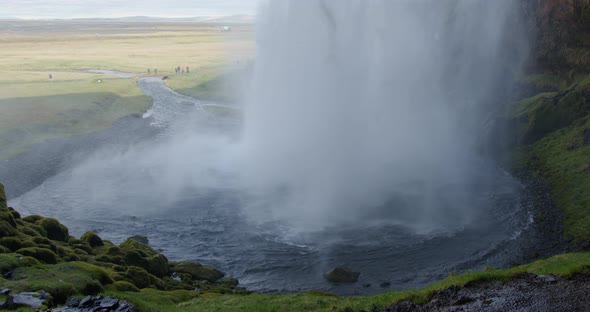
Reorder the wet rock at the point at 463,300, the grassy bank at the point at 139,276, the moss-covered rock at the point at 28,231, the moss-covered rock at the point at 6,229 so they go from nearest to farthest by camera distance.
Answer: the wet rock at the point at 463,300 → the grassy bank at the point at 139,276 → the moss-covered rock at the point at 6,229 → the moss-covered rock at the point at 28,231

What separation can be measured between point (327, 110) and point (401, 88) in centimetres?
1674

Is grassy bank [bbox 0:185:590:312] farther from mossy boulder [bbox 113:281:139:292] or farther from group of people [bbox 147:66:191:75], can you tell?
group of people [bbox 147:66:191:75]

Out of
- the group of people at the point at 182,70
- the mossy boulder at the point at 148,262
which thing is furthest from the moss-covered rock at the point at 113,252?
the group of people at the point at 182,70

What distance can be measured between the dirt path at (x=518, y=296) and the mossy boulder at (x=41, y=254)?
1815cm

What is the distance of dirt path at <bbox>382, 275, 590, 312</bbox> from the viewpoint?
21156 millimetres

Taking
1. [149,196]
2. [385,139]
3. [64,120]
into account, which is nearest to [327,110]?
[385,139]

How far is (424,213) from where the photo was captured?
47812 mm

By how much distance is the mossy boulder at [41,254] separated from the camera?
2933 centimetres

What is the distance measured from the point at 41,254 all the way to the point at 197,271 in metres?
10.2

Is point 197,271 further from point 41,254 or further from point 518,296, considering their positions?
point 518,296

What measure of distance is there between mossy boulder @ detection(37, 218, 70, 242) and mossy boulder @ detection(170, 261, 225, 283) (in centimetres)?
730

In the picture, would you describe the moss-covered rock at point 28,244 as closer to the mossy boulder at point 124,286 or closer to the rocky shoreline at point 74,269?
the rocky shoreline at point 74,269

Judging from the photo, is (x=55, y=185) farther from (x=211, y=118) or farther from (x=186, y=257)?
(x=211, y=118)

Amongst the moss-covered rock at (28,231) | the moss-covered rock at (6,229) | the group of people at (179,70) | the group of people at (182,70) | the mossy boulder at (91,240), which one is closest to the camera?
the moss-covered rock at (6,229)
